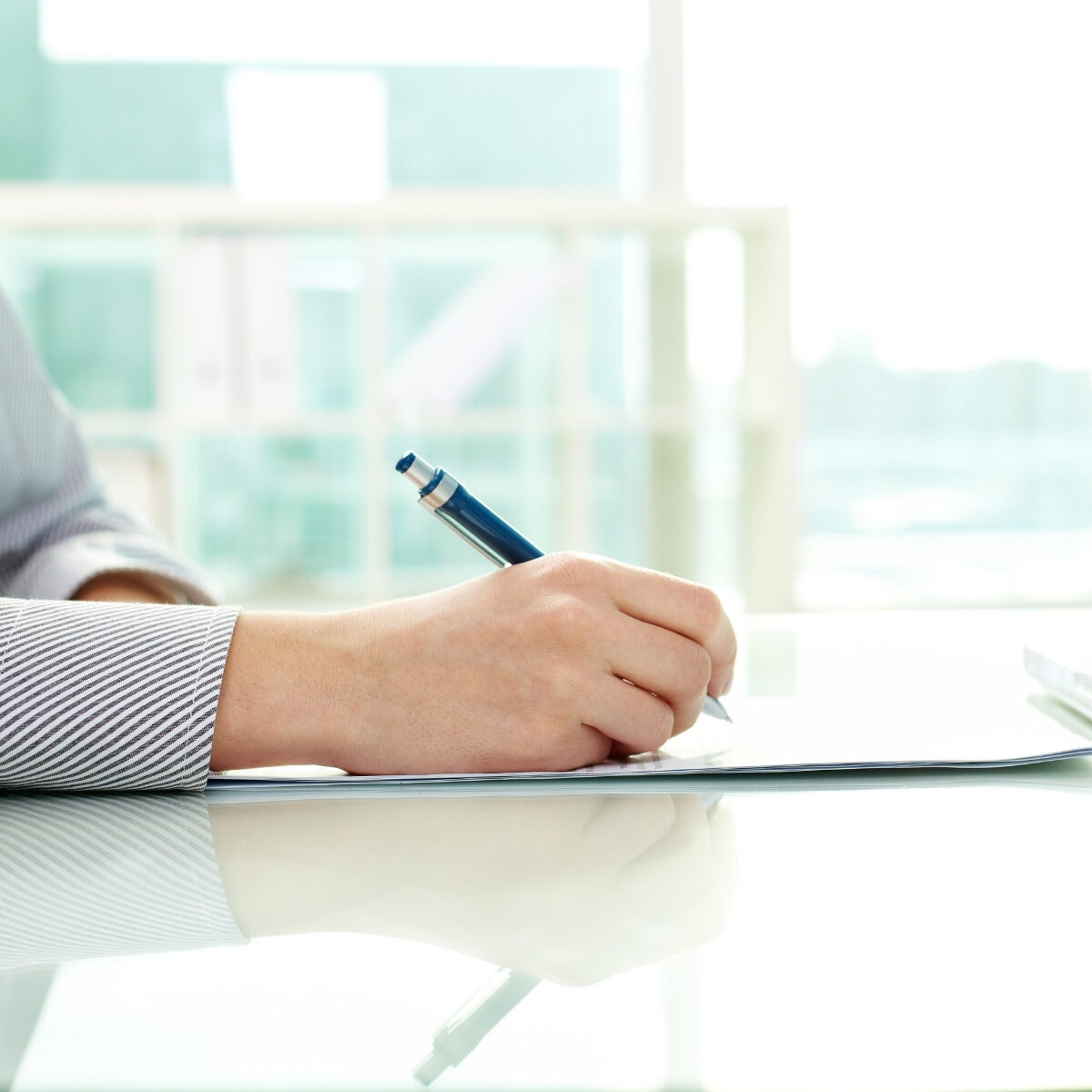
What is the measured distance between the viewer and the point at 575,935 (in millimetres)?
290

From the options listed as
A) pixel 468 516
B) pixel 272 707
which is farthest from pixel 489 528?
pixel 272 707

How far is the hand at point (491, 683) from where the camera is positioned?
50cm

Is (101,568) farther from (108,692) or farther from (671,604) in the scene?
(671,604)

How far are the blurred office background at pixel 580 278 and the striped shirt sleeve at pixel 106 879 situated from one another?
2.32 m

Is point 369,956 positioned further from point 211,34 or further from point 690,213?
point 211,34

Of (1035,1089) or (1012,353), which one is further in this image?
(1012,353)

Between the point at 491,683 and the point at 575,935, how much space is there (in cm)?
22

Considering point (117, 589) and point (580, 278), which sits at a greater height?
point (580, 278)

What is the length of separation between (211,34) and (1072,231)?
2.46m

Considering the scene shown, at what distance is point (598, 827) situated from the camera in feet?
1.34

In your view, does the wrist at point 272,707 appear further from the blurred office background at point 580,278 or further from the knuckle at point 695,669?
the blurred office background at point 580,278

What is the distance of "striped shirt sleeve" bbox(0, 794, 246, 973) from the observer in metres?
0.30

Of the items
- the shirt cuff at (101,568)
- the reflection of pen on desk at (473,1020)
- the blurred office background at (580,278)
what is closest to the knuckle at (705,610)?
the reflection of pen on desk at (473,1020)

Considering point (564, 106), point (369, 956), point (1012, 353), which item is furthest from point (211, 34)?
point (369, 956)
